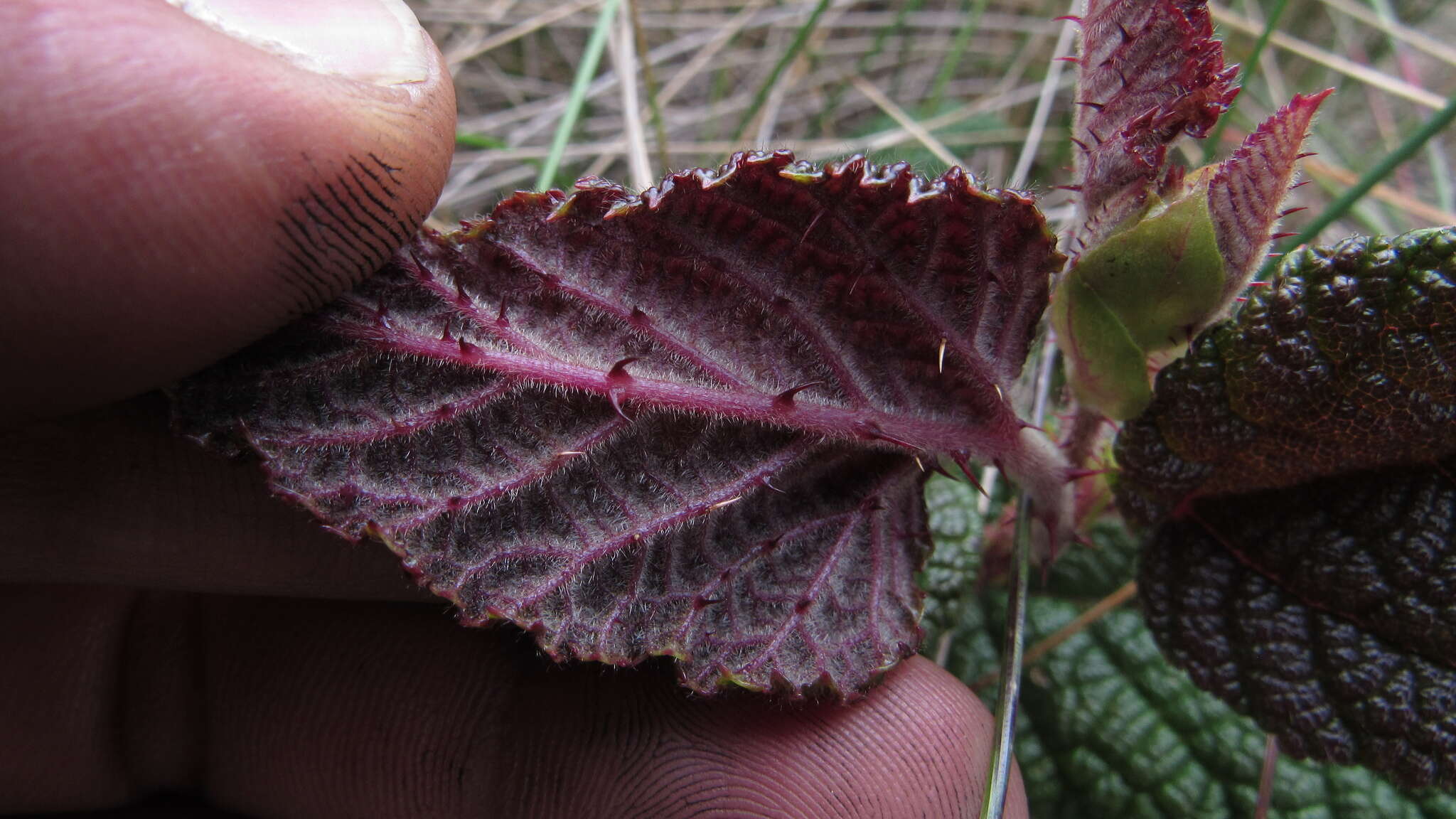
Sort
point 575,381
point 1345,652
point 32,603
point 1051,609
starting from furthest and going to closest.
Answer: point 1051,609, point 32,603, point 1345,652, point 575,381

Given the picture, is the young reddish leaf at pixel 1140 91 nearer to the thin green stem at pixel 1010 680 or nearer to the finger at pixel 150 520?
the thin green stem at pixel 1010 680

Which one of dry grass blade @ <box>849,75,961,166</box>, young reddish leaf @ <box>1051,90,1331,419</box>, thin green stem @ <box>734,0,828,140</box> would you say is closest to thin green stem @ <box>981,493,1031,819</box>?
young reddish leaf @ <box>1051,90,1331,419</box>

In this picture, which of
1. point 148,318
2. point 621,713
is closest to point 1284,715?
point 621,713

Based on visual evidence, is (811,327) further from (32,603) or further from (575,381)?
(32,603)

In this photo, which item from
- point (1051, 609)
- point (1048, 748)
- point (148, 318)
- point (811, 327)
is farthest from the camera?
point (1051, 609)

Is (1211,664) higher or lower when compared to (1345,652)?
lower

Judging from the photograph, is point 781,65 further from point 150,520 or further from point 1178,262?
point 150,520

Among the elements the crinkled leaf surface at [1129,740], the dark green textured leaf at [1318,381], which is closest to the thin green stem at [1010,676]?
the crinkled leaf surface at [1129,740]

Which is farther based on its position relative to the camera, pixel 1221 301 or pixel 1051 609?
pixel 1051 609
